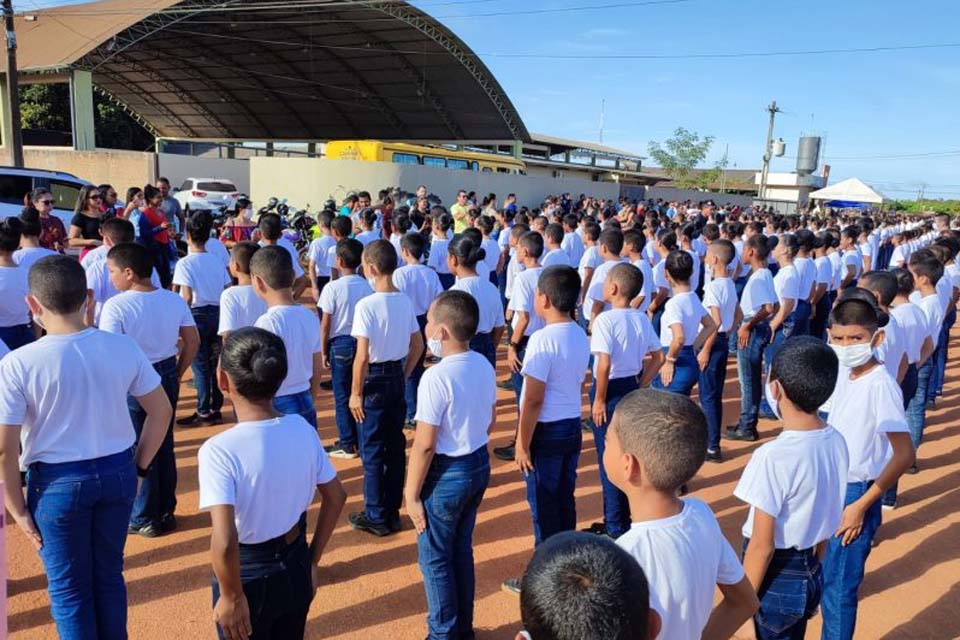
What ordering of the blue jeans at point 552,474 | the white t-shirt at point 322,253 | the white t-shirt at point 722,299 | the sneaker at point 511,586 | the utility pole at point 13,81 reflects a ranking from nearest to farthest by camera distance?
the blue jeans at point 552,474 → the sneaker at point 511,586 → the white t-shirt at point 722,299 → the white t-shirt at point 322,253 → the utility pole at point 13,81

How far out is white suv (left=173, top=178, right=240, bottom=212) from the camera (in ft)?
68.7

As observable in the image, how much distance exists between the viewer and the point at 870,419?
2.92m

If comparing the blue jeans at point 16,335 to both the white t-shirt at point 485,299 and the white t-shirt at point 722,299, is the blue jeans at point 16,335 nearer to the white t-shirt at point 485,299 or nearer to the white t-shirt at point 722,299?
the white t-shirt at point 485,299

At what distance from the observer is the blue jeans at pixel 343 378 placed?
5.11m

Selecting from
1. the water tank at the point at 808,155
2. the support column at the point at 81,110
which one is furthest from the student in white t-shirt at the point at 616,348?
the water tank at the point at 808,155

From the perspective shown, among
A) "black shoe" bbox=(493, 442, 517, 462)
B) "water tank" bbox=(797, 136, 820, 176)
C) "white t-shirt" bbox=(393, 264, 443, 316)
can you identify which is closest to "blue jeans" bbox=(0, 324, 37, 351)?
"white t-shirt" bbox=(393, 264, 443, 316)

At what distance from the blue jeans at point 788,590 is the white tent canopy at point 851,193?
35.3 meters

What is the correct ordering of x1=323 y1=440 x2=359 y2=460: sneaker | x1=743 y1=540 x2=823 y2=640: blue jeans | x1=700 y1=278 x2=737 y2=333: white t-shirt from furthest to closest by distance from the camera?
1. x1=700 y1=278 x2=737 y2=333: white t-shirt
2. x1=323 y1=440 x2=359 y2=460: sneaker
3. x1=743 y1=540 x2=823 y2=640: blue jeans

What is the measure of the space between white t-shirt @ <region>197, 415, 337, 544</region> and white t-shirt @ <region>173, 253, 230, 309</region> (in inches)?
149

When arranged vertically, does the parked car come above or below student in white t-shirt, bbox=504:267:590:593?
above

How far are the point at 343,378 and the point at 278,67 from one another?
110 ft

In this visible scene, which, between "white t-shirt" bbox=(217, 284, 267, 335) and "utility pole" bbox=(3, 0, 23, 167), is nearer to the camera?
"white t-shirt" bbox=(217, 284, 267, 335)

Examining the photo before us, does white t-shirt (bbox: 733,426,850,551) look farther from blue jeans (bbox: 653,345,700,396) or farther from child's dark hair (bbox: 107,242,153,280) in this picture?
child's dark hair (bbox: 107,242,153,280)

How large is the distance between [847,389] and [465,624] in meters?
2.12
